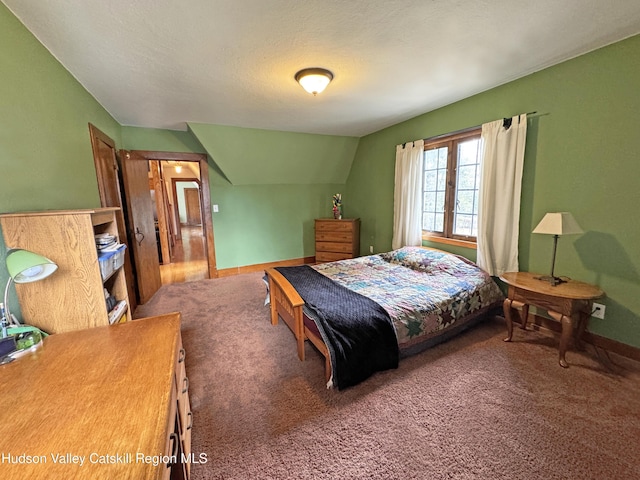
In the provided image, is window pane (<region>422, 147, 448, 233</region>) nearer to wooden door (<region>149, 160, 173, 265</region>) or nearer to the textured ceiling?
the textured ceiling

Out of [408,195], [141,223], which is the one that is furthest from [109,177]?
[408,195]

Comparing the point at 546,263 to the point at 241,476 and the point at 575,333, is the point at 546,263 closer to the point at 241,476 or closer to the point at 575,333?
the point at 575,333

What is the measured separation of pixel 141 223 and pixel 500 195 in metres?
4.29

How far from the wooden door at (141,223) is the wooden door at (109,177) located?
9 centimetres

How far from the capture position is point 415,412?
5.42 ft

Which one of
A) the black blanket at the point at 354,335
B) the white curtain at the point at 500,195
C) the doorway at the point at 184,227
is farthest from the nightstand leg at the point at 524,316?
the doorway at the point at 184,227

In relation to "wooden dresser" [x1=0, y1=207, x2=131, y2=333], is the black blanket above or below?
below

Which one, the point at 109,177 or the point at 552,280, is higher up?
the point at 109,177

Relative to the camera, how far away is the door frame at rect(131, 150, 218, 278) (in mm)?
3836

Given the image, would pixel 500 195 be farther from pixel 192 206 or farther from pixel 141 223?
pixel 192 206

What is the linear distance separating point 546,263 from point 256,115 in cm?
352

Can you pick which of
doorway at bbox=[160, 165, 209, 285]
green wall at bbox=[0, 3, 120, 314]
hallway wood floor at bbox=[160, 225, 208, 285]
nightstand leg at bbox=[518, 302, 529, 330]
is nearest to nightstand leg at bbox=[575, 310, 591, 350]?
nightstand leg at bbox=[518, 302, 529, 330]

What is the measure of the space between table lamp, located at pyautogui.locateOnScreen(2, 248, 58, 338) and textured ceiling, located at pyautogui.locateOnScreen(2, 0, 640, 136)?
1359 mm

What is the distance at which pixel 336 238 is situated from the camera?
470 cm
